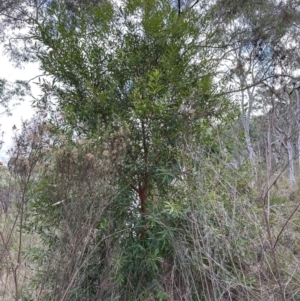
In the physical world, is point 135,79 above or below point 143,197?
above

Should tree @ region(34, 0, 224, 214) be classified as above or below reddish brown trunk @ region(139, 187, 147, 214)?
above

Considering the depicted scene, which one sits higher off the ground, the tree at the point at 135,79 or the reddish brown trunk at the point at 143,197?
the tree at the point at 135,79

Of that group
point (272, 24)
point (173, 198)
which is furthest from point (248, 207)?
point (272, 24)

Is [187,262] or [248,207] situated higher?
[248,207]

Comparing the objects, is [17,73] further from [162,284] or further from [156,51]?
[162,284]

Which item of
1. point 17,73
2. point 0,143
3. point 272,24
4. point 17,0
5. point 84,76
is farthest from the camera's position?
point 17,73

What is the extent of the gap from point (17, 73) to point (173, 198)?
4579 millimetres

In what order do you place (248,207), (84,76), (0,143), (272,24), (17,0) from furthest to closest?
(272,24), (17,0), (84,76), (248,207), (0,143)

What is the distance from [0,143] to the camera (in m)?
2.11

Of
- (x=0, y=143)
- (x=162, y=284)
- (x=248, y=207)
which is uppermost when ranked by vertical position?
(x=0, y=143)

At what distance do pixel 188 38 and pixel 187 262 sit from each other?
5.30 ft

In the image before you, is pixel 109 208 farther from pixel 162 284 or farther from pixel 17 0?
pixel 17 0

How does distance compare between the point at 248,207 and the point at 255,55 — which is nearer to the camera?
the point at 248,207

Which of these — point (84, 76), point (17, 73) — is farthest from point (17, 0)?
point (84, 76)
